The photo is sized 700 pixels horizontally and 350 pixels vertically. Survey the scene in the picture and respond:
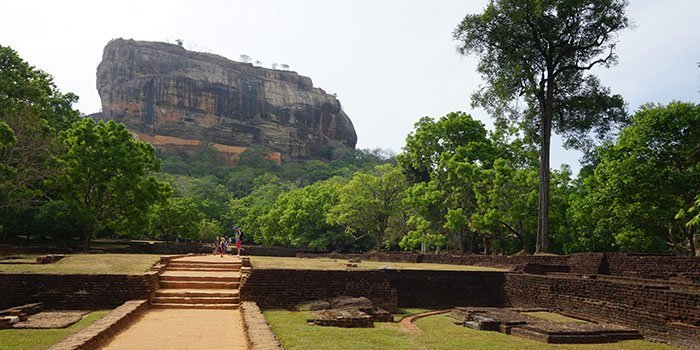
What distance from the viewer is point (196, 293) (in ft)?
39.2

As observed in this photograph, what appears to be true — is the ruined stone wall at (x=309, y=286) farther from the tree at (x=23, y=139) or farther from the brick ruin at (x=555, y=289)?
the tree at (x=23, y=139)

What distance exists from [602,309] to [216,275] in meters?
9.47

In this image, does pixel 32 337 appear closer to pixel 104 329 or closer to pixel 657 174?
pixel 104 329

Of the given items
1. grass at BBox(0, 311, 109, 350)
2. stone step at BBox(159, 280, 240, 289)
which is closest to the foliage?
stone step at BBox(159, 280, 240, 289)

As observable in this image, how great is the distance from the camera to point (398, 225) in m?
34.9

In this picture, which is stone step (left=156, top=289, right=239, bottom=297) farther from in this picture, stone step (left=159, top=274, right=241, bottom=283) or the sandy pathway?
the sandy pathway

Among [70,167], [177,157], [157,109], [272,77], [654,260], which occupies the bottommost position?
[654,260]

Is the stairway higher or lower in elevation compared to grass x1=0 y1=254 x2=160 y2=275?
lower

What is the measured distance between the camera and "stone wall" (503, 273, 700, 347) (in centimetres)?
914

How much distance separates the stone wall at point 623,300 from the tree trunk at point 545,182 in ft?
23.0

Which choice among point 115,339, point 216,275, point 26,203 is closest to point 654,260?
point 216,275

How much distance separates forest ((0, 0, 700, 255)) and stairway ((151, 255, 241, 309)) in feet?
26.9

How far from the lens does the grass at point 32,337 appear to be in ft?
22.7

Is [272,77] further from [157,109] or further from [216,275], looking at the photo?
[216,275]
